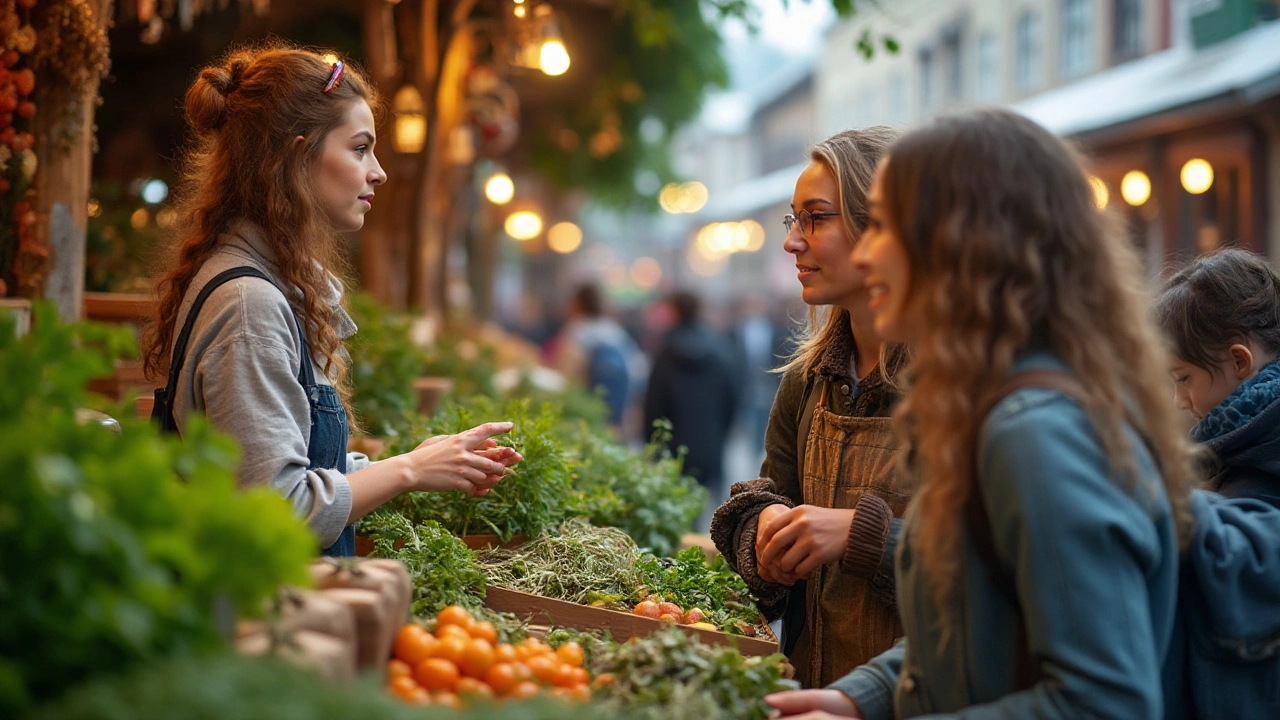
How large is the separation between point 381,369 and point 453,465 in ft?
11.6

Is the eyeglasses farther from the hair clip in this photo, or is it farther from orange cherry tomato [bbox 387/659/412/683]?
orange cherry tomato [bbox 387/659/412/683]

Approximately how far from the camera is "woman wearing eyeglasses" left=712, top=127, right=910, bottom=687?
94.3 inches

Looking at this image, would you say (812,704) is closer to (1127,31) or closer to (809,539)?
(809,539)

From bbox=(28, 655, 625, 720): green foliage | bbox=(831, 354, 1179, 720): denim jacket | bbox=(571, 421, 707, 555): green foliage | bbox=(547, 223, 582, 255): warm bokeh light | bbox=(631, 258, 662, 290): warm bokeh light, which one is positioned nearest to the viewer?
bbox=(28, 655, 625, 720): green foliage

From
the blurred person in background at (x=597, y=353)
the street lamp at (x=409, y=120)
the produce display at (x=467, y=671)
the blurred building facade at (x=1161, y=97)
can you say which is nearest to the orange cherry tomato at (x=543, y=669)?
the produce display at (x=467, y=671)

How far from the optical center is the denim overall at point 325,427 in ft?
8.07

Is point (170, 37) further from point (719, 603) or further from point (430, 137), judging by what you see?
point (719, 603)

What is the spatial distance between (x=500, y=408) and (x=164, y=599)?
3.24m

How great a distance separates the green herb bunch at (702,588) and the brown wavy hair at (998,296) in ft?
4.03

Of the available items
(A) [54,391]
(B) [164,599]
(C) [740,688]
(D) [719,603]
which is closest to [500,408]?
Result: (D) [719,603]

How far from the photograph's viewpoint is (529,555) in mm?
3170

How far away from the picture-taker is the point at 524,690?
1.97 meters

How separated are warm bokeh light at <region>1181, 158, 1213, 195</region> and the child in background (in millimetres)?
9363

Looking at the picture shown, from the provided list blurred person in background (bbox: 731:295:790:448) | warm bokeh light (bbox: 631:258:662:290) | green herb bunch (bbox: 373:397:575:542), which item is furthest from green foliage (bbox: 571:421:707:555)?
warm bokeh light (bbox: 631:258:662:290)
